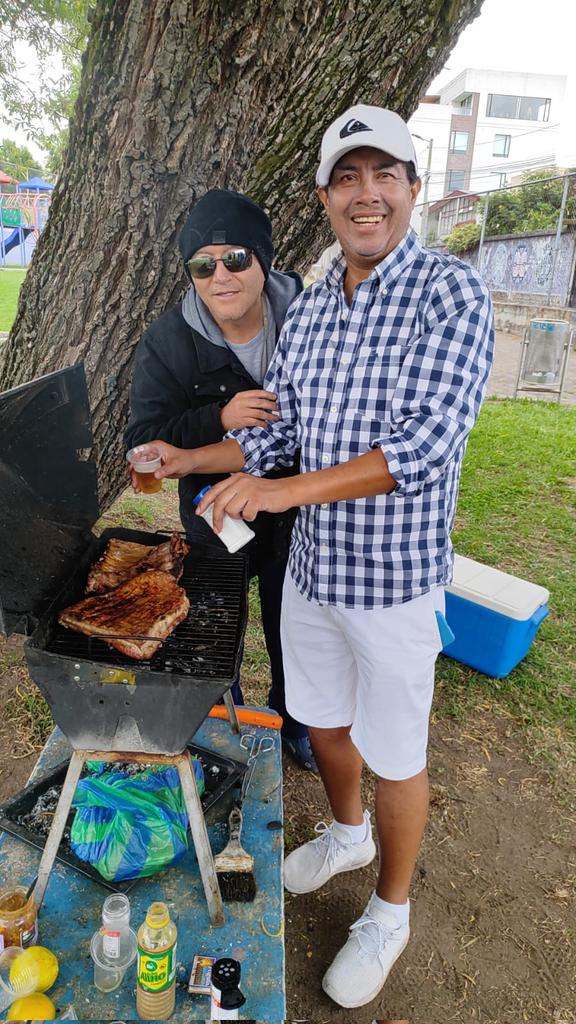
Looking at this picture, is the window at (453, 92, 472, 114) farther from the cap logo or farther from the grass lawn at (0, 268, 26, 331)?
the cap logo

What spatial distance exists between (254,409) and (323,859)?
1.96 m

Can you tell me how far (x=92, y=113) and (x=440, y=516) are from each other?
2.45 m

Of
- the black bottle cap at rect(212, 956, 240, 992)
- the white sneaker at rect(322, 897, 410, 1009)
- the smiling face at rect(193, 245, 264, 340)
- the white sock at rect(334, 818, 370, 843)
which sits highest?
the smiling face at rect(193, 245, 264, 340)

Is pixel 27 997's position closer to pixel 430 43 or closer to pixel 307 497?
pixel 307 497

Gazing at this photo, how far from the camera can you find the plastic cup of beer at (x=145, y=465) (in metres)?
2.41

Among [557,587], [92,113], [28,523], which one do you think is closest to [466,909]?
[28,523]

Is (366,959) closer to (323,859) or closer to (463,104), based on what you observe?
(323,859)

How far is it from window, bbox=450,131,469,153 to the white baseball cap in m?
52.8

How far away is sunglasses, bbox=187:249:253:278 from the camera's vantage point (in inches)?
97.3

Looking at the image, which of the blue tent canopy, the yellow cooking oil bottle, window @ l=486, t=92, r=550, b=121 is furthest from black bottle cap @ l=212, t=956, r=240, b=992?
window @ l=486, t=92, r=550, b=121

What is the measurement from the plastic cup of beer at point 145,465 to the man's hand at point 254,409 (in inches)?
13.3

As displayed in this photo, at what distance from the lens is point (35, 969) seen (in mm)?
2096

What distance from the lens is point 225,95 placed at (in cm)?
298

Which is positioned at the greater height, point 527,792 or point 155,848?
point 155,848
